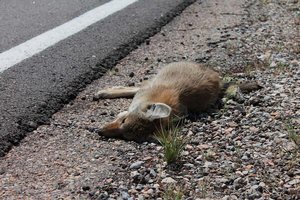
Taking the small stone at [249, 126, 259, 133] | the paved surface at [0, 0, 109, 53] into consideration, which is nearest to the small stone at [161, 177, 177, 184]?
the small stone at [249, 126, 259, 133]

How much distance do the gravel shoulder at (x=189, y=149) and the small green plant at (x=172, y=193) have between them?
45 mm

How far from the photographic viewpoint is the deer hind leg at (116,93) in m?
4.67

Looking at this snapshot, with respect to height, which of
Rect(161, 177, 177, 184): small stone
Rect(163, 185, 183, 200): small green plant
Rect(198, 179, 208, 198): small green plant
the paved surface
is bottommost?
Rect(198, 179, 208, 198): small green plant

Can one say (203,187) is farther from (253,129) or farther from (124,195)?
(253,129)

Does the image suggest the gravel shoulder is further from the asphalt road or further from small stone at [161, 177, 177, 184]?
the asphalt road

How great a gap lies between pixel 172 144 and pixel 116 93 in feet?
3.76

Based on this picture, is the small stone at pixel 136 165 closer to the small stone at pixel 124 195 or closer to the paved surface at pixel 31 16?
the small stone at pixel 124 195

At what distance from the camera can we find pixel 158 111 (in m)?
4.15

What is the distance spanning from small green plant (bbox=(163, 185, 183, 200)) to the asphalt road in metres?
1.15

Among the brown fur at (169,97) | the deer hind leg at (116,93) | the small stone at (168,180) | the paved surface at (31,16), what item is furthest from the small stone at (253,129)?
the paved surface at (31,16)

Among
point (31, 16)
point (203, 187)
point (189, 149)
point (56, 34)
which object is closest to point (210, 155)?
point (189, 149)

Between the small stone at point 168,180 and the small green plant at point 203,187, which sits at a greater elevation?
the small stone at point 168,180

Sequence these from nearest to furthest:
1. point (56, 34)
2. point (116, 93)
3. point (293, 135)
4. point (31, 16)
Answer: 1. point (293, 135)
2. point (116, 93)
3. point (56, 34)
4. point (31, 16)

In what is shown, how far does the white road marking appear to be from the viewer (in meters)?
5.17
